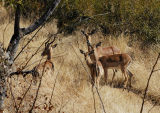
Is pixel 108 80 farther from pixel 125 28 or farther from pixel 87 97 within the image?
pixel 125 28

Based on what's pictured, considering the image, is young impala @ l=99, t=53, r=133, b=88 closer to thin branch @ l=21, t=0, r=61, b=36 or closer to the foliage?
the foliage

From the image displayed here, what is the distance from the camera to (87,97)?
5.80 meters

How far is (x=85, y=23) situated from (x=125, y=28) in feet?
4.74

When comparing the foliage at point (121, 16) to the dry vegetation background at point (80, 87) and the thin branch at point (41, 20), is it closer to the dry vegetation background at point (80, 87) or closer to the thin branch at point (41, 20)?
the dry vegetation background at point (80, 87)

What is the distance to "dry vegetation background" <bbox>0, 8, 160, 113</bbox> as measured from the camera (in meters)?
5.28

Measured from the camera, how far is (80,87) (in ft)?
20.8

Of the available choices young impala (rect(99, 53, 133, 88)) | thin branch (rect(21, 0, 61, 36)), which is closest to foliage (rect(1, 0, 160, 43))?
young impala (rect(99, 53, 133, 88))

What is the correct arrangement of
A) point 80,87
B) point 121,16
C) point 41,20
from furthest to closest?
point 121,16 < point 80,87 < point 41,20

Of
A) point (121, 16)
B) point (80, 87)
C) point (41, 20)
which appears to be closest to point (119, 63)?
point (80, 87)

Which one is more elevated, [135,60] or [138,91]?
[135,60]

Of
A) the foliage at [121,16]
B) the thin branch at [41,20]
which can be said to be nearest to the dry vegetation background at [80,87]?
the thin branch at [41,20]

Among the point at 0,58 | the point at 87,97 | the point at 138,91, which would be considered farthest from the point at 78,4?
the point at 0,58

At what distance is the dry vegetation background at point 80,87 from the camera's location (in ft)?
17.3

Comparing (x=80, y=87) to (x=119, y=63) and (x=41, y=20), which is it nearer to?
(x=119, y=63)
